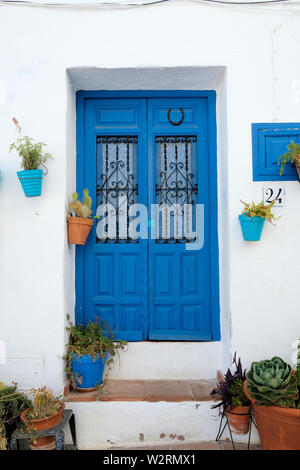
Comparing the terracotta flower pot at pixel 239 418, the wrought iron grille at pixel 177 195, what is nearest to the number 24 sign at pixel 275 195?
the wrought iron grille at pixel 177 195

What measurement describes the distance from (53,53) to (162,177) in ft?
4.68

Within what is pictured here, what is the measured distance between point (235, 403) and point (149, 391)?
0.74 meters

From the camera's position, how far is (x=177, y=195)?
11.8ft

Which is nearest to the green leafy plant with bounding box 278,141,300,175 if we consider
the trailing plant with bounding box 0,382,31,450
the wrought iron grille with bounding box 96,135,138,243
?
the wrought iron grille with bounding box 96,135,138,243

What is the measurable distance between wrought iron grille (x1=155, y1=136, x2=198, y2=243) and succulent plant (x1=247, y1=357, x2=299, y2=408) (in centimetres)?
143

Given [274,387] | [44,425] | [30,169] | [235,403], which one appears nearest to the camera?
[274,387]

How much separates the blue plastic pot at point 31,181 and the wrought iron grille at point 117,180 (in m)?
0.67

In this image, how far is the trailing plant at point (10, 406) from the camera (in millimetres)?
2789

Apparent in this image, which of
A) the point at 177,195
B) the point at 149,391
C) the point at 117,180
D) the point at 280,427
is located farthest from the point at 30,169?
the point at 280,427

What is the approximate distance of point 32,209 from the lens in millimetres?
3201

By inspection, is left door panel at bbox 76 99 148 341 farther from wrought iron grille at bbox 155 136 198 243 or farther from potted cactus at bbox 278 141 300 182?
potted cactus at bbox 278 141 300 182

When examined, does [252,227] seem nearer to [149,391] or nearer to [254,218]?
[254,218]

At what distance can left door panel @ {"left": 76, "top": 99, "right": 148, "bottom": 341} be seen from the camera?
3531 mm
